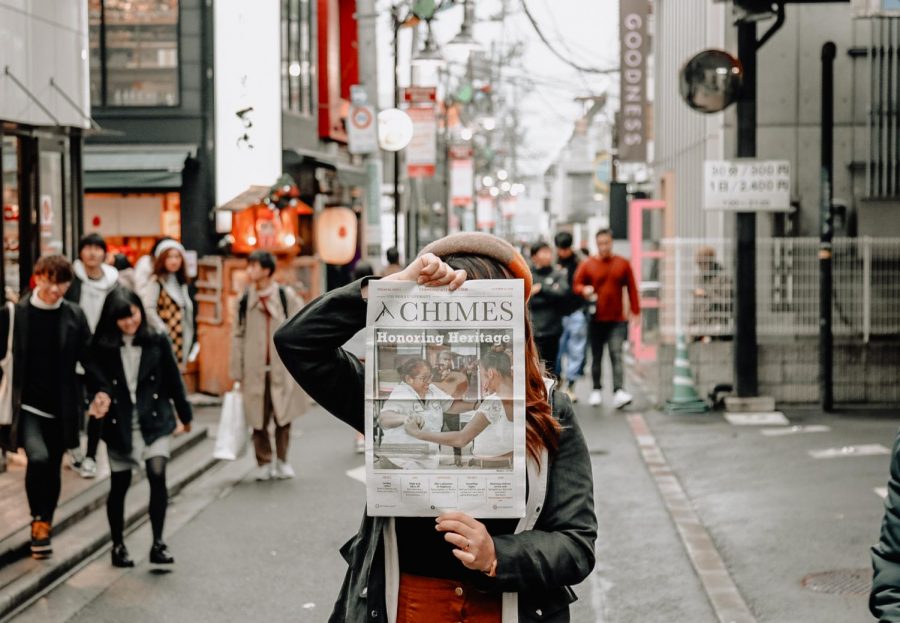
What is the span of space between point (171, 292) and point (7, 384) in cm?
488

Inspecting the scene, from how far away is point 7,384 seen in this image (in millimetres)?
8477

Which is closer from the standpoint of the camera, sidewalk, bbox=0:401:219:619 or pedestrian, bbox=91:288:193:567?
→ sidewalk, bbox=0:401:219:619

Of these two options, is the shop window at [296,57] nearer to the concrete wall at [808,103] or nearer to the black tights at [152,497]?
the concrete wall at [808,103]

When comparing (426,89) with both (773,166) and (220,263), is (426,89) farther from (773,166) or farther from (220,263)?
(773,166)

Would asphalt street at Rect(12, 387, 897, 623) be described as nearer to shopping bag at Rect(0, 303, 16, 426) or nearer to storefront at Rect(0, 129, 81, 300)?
shopping bag at Rect(0, 303, 16, 426)

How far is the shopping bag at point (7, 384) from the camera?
8477mm

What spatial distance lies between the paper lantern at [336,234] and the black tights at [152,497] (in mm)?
15267

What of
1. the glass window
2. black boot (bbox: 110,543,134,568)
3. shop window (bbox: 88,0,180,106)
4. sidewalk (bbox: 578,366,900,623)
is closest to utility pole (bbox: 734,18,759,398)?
sidewalk (bbox: 578,366,900,623)

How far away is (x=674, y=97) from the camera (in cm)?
2667

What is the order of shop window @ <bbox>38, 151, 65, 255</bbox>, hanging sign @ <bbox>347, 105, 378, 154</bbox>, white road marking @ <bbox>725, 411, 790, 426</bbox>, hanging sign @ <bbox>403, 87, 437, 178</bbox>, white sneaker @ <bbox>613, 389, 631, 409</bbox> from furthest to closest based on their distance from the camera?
1. hanging sign @ <bbox>403, 87, 437, 178</bbox>
2. hanging sign @ <bbox>347, 105, 378, 154</bbox>
3. white sneaker @ <bbox>613, 389, 631, 409</bbox>
4. white road marking @ <bbox>725, 411, 790, 426</bbox>
5. shop window @ <bbox>38, 151, 65, 255</bbox>

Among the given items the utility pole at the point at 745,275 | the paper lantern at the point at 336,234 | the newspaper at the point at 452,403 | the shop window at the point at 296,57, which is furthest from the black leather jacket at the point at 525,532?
the shop window at the point at 296,57

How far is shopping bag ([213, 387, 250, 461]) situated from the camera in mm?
11250

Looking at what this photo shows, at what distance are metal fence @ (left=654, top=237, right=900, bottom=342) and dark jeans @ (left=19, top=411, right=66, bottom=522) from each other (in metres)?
9.26

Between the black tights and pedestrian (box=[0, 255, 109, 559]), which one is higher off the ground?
pedestrian (box=[0, 255, 109, 559])
